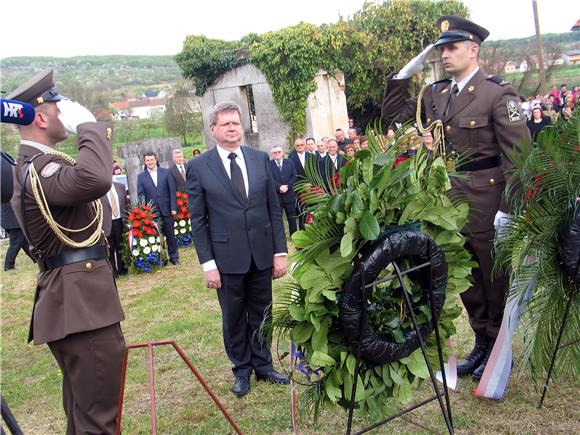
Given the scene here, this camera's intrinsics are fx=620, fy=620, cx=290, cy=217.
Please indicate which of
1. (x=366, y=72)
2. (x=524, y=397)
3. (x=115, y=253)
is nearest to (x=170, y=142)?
(x=115, y=253)

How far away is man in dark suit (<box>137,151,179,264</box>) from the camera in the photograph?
34.3ft

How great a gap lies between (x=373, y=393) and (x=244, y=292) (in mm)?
1726

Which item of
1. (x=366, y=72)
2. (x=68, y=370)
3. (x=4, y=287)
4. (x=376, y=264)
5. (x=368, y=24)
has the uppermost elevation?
(x=368, y=24)

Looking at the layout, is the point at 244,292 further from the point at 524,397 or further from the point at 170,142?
the point at 170,142

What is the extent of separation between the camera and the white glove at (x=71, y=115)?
3066mm

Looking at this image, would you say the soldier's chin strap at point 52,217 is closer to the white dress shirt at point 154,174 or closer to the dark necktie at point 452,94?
the dark necktie at point 452,94

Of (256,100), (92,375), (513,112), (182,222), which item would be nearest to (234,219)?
(92,375)

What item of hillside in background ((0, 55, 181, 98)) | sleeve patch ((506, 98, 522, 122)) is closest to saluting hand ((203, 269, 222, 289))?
sleeve patch ((506, 98, 522, 122))

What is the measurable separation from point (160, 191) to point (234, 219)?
638 centimetres

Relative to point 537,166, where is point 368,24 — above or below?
above

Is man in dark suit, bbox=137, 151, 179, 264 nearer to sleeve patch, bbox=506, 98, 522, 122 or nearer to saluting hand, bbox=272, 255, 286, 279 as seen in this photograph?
saluting hand, bbox=272, 255, 286, 279

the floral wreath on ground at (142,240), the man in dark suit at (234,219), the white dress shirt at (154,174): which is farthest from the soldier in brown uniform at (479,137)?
the white dress shirt at (154,174)

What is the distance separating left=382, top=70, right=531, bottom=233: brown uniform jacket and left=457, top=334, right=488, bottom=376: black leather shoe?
0.86 m

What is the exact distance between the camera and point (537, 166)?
3549mm
